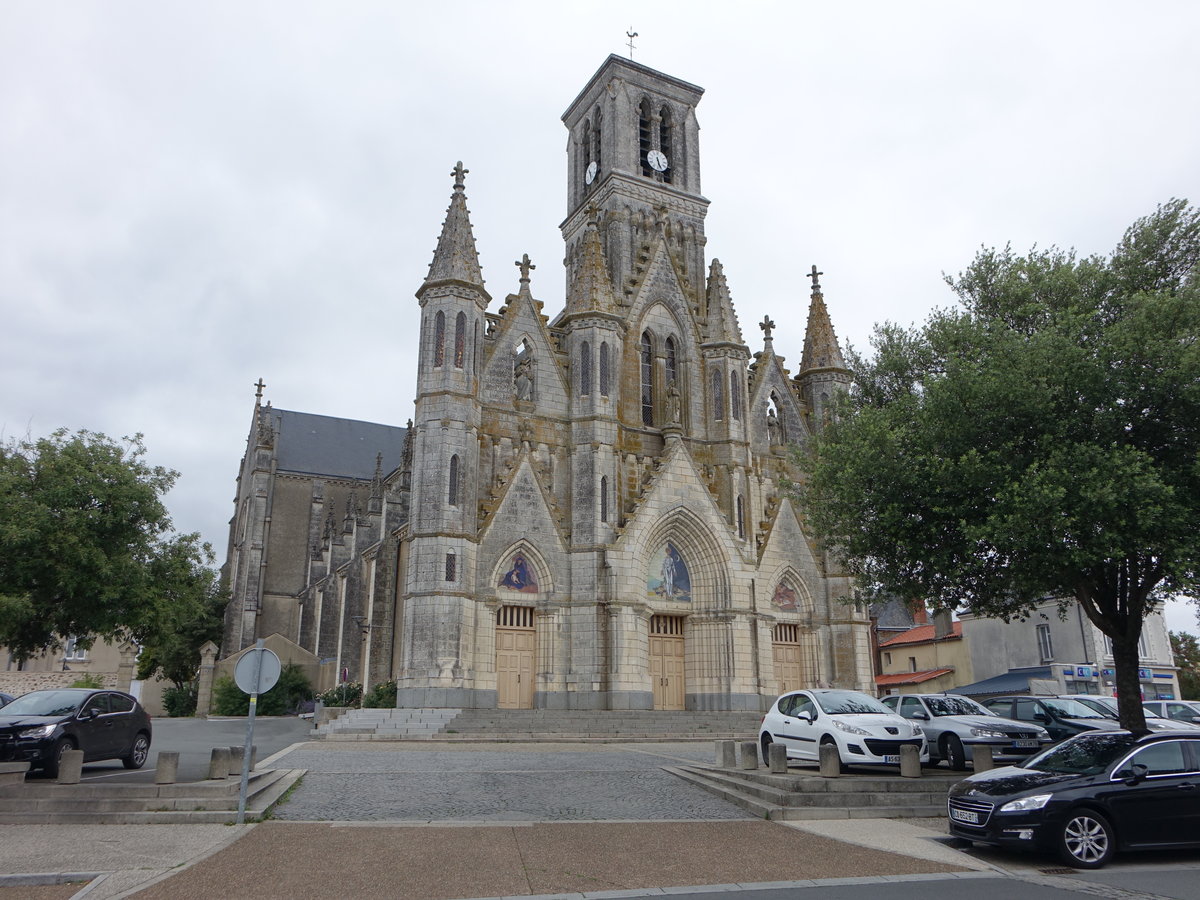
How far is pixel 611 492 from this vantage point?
3225cm

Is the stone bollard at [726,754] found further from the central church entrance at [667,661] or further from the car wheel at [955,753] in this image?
the central church entrance at [667,661]

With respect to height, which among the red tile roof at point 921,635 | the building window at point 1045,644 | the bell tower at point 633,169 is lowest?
the building window at point 1045,644

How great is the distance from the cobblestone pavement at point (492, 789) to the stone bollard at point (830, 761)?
160 centimetres

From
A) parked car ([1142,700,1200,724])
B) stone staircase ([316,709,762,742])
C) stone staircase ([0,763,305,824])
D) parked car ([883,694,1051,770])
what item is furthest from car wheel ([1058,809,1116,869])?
stone staircase ([316,709,762,742])

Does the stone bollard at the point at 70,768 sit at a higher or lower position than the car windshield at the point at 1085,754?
lower

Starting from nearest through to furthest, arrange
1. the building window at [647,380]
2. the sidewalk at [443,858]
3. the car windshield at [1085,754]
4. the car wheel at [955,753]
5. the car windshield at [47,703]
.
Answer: the sidewalk at [443,858] → the car windshield at [1085,754] → the car windshield at [47,703] → the car wheel at [955,753] → the building window at [647,380]

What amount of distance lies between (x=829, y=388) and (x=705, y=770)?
980 inches

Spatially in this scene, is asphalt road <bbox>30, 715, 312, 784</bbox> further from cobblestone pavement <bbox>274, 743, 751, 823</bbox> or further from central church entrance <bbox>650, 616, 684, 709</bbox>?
central church entrance <bbox>650, 616, 684, 709</bbox>

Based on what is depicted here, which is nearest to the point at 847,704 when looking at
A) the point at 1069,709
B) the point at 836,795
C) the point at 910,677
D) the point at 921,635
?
the point at 836,795

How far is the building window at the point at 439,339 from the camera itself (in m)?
31.0

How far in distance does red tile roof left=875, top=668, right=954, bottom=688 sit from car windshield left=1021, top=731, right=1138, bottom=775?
36.5 meters

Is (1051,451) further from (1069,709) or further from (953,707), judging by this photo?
(1069,709)

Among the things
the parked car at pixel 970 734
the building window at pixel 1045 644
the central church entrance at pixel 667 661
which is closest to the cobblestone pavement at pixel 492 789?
the parked car at pixel 970 734

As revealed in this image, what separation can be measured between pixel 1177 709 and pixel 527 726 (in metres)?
16.4
